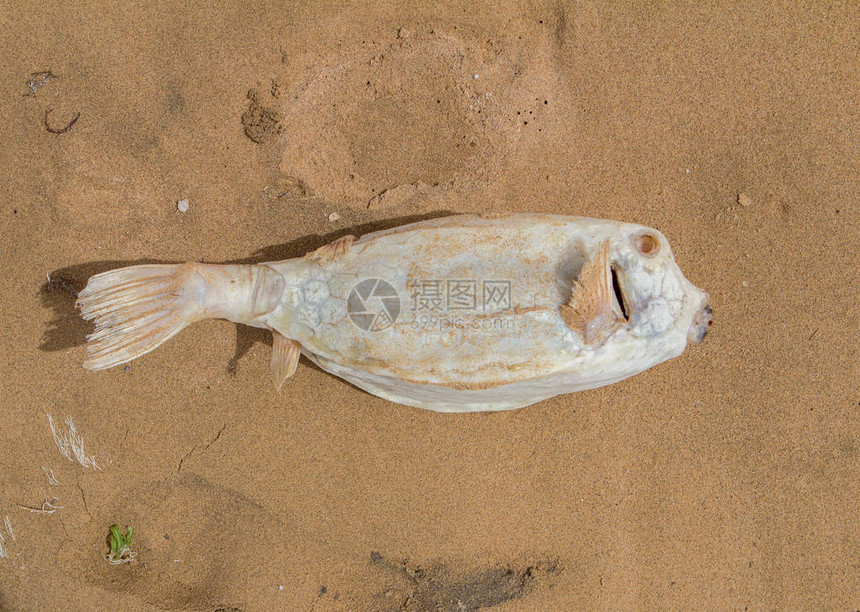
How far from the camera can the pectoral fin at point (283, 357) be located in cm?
294

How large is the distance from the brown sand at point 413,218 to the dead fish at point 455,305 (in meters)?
0.49

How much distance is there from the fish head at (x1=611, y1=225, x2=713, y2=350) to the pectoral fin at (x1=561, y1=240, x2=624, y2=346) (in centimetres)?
11

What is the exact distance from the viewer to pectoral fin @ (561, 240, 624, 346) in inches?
104

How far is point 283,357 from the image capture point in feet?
→ 9.68

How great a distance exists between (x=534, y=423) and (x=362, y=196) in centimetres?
175

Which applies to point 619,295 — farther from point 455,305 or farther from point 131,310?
point 131,310

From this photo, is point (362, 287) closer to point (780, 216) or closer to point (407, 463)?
point (407, 463)

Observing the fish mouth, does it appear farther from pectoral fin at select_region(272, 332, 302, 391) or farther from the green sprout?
the green sprout

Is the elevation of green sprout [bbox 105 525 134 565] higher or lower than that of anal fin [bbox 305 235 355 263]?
lower

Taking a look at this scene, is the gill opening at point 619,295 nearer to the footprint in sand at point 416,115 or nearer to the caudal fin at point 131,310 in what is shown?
the footprint in sand at point 416,115
